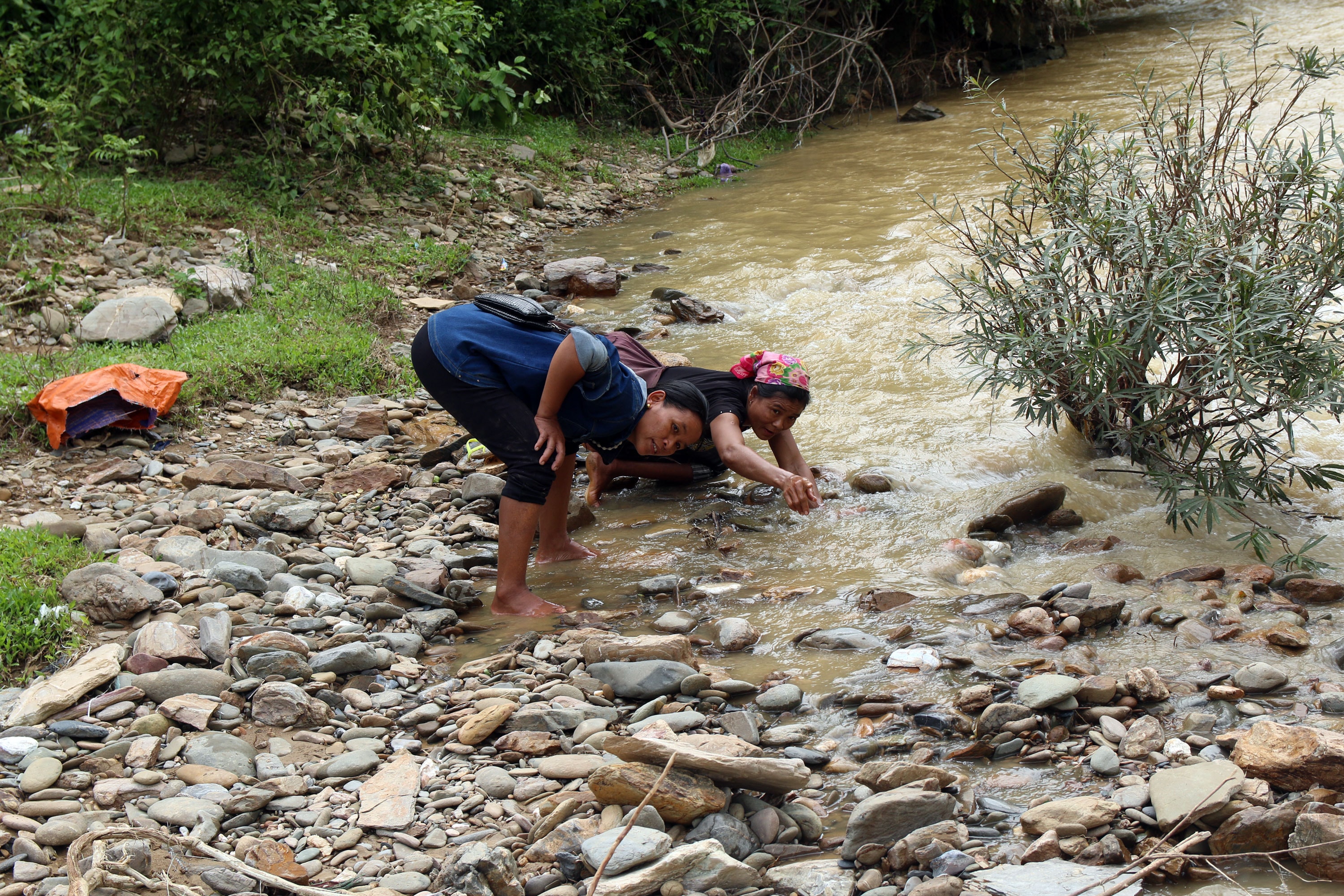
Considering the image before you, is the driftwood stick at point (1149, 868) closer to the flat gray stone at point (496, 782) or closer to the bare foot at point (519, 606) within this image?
the flat gray stone at point (496, 782)

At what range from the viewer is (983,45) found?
49.3 ft

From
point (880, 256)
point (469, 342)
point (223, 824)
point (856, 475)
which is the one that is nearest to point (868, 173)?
point (880, 256)

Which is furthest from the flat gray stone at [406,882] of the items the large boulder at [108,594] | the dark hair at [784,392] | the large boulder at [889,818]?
the dark hair at [784,392]

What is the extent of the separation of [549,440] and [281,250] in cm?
449

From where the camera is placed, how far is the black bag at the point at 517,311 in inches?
149

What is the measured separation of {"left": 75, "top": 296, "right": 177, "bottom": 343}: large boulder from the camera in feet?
18.5

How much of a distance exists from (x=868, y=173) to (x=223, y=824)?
951 cm

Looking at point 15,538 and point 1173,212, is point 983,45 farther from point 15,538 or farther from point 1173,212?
point 15,538

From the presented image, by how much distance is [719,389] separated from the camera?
4547 millimetres

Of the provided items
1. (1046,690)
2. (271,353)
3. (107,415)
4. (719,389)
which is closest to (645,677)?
(1046,690)

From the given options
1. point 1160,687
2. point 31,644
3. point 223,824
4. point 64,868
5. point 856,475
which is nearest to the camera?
point 64,868

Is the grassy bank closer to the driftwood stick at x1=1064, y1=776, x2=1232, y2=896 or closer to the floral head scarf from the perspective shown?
the floral head scarf

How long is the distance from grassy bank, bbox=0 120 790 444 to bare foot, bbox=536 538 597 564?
208 cm

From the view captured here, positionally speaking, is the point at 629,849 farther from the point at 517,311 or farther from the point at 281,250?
the point at 281,250
